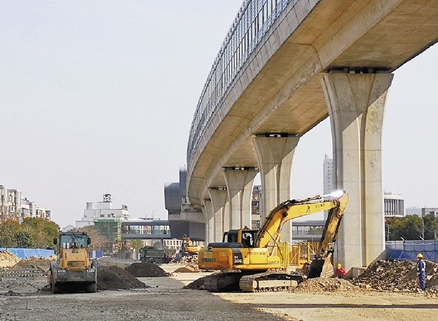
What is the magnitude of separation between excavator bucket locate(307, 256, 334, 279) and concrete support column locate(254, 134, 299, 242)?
17648 millimetres

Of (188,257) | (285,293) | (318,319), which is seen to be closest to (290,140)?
(285,293)

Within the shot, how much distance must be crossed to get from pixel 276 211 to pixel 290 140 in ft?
68.8

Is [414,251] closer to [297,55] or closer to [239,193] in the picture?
[297,55]

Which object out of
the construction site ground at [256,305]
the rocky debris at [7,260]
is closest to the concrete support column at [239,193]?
the rocky debris at [7,260]

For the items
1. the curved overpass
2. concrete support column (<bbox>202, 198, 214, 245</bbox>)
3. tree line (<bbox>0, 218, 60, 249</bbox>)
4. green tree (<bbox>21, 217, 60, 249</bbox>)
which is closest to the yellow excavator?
the curved overpass

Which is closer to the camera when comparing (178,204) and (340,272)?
(340,272)

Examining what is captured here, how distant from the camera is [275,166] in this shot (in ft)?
164

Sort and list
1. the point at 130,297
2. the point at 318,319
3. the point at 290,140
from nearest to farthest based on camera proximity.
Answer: the point at 318,319 → the point at 130,297 → the point at 290,140

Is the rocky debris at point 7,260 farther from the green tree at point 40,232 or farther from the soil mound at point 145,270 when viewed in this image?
the green tree at point 40,232

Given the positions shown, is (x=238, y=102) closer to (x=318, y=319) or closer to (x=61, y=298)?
(x=61, y=298)

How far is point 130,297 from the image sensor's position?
2767 centimetres

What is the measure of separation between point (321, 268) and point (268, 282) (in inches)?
115

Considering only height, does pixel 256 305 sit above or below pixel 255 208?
below

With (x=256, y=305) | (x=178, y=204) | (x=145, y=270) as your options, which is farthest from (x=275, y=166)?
(x=178, y=204)
